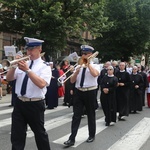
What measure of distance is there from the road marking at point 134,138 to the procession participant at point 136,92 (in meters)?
2.23

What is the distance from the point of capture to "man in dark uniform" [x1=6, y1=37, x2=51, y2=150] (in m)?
3.95

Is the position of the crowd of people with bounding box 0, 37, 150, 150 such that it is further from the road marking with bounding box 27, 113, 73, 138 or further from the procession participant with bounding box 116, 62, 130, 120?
the road marking with bounding box 27, 113, 73, 138

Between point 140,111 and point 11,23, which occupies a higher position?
point 11,23

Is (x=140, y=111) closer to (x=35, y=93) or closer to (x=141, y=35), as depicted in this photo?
(x=35, y=93)

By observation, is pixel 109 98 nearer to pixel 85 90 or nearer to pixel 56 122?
pixel 56 122

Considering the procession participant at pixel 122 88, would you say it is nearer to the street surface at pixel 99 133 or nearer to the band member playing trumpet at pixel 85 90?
the street surface at pixel 99 133

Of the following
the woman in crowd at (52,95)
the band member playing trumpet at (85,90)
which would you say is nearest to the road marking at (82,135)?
the band member playing trumpet at (85,90)

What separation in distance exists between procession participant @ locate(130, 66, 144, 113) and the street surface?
0.88 m

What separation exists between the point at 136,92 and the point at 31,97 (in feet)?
24.3

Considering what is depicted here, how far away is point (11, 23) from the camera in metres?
19.3

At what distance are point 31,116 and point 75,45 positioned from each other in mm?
35153

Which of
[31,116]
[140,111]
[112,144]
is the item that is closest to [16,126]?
[31,116]

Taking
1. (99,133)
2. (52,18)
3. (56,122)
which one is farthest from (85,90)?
(52,18)

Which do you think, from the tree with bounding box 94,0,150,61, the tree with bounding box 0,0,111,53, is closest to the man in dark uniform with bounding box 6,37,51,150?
the tree with bounding box 0,0,111,53
